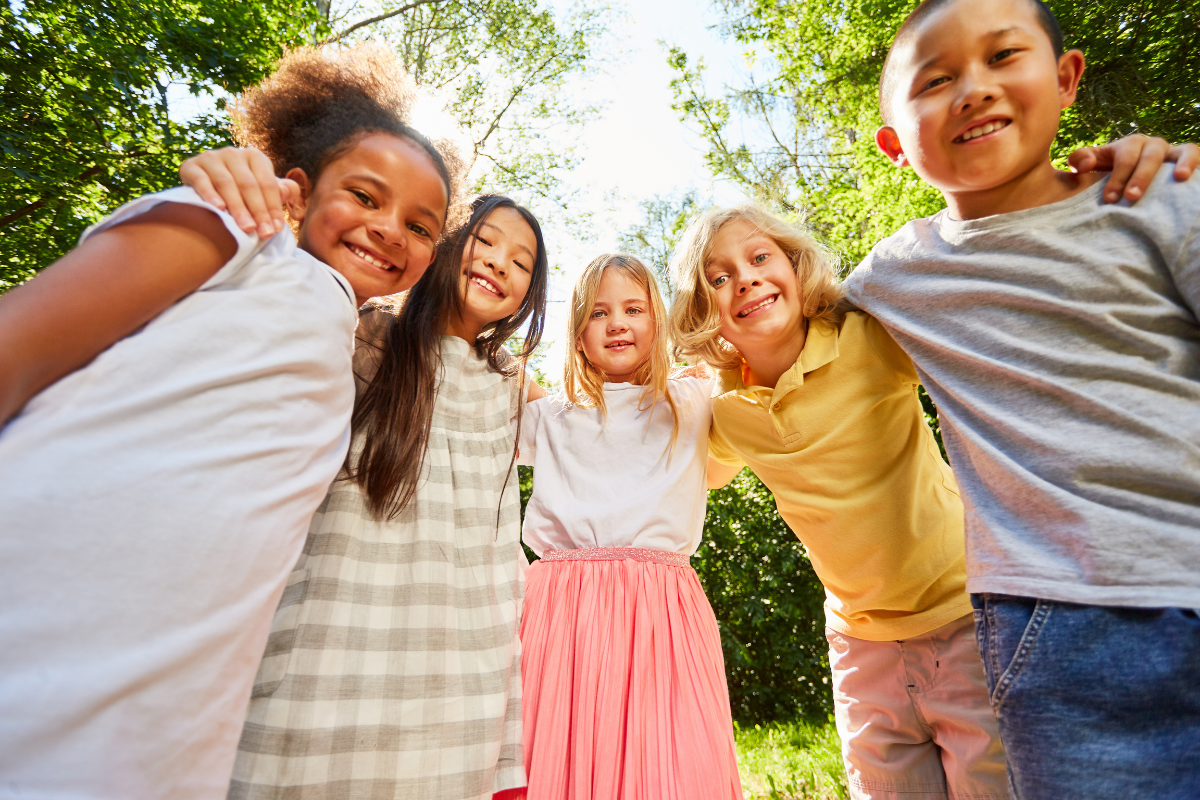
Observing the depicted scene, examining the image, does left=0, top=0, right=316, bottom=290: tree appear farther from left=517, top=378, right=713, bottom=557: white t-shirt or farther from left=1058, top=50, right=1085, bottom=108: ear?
left=1058, top=50, right=1085, bottom=108: ear

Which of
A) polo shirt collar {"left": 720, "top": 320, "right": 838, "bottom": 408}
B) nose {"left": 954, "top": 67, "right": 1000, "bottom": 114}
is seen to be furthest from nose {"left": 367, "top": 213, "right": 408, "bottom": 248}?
nose {"left": 954, "top": 67, "right": 1000, "bottom": 114}

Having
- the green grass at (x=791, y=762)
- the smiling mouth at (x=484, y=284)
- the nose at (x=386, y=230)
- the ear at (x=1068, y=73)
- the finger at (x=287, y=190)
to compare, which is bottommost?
the green grass at (x=791, y=762)

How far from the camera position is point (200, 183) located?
46.8 inches

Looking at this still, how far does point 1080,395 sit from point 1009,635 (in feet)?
1.57

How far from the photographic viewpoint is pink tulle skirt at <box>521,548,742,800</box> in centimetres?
191

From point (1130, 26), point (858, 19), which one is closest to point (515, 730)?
point (1130, 26)

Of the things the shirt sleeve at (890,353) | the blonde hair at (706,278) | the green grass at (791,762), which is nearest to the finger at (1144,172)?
the shirt sleeve at (890,353)

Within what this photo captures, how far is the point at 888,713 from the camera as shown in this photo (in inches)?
80.5

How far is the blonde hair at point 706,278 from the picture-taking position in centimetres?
231

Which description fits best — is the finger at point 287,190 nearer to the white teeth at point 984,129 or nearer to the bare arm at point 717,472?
the white teeth at point 984,129

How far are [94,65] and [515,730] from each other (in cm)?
631

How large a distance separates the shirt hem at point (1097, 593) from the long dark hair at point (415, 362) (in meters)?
1.34

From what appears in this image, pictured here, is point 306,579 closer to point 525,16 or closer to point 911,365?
point 911,365

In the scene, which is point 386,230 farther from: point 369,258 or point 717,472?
point 717,472
